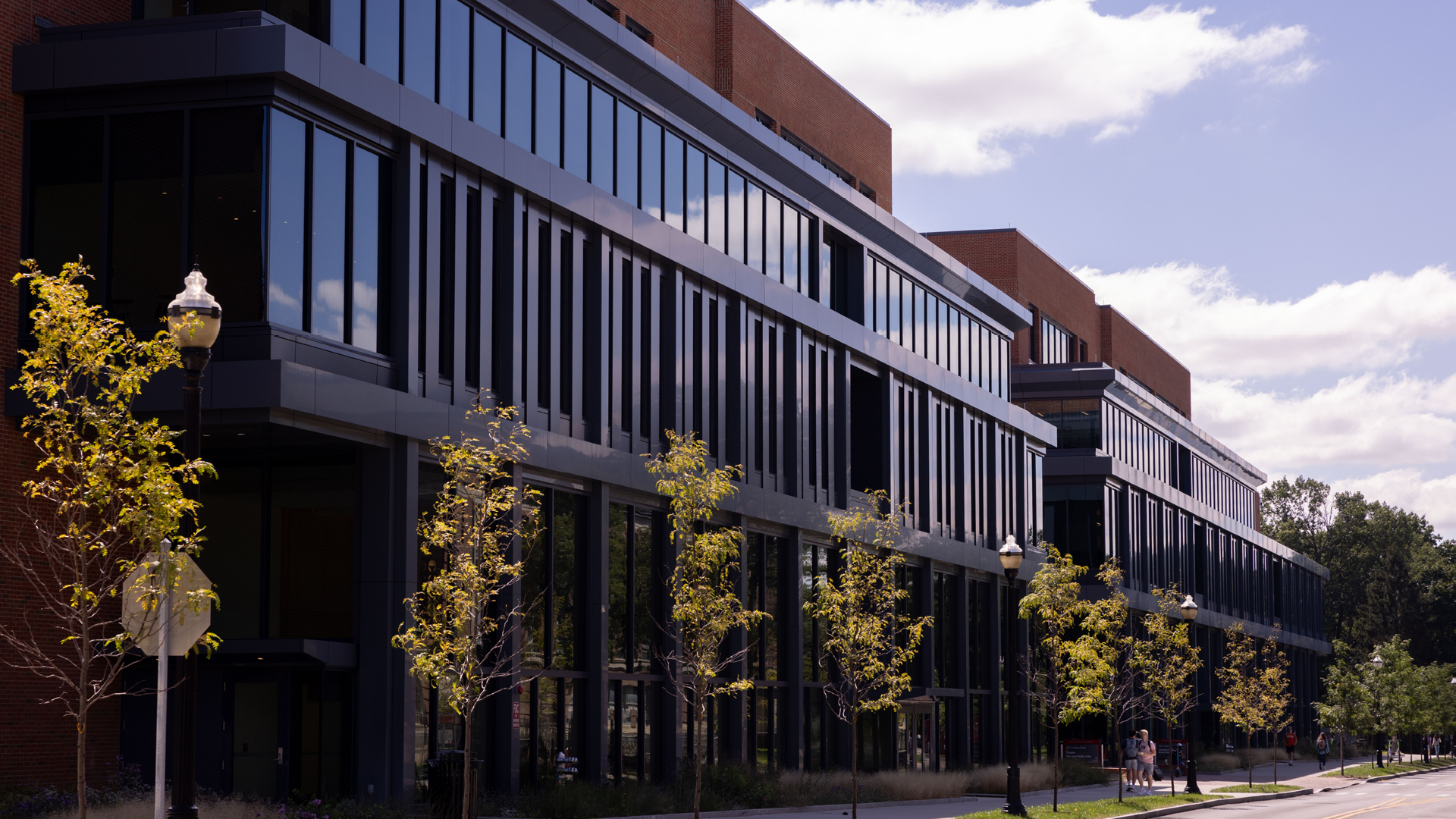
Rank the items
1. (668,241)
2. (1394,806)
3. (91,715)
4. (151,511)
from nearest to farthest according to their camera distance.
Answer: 1. (151,511)
2. (91,715)
3. (668,241)
4. (1394,806)

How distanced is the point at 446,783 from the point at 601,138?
46.4 ft

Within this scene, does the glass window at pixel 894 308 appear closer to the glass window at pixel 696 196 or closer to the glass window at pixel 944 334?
the glass window at pixel 944 334

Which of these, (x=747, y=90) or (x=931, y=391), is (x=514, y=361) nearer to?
(x=747, y=90)

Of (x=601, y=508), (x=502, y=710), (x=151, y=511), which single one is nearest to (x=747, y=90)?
(x=601, y=508)

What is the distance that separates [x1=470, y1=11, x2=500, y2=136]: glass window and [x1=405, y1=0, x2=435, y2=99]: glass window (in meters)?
1.23

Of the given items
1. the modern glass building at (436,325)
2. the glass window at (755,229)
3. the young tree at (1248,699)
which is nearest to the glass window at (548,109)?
the modern glass building at (436,325)

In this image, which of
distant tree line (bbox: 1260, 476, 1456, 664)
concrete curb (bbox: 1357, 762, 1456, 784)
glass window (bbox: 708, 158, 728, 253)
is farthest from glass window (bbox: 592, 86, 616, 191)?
distant tree line (bbox: 1260, 476, 1456, 664)

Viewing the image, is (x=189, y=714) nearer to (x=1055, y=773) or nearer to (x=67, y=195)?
(x=67, y=195)

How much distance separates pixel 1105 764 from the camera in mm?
→ 66562

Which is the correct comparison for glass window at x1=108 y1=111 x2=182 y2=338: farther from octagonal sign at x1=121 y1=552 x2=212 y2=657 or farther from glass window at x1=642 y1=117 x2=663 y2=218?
glass window at x1=642 y1=117 x2=663 y2=218

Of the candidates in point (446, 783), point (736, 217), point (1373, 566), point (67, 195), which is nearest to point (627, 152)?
point (736, 217)

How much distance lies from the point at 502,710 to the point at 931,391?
25739mm

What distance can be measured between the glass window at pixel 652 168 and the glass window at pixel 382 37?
8.31 m

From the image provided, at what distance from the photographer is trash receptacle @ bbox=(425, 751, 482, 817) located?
76.9 ft
